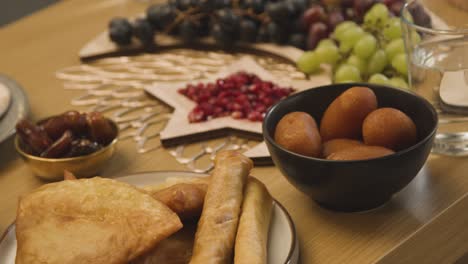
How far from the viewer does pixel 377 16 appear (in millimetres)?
1260

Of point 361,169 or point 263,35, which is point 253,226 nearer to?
point 361,169

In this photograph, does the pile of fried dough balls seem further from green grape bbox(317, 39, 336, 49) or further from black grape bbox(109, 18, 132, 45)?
black grape bbox(109, 18, 132, 45)

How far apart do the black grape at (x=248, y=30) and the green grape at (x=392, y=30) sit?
0.29 m

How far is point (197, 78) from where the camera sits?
1291 millimetres

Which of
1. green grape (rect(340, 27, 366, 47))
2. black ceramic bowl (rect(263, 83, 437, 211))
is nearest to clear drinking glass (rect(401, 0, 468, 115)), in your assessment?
black ceramic bowl (rect(263, 83, 437, 211))

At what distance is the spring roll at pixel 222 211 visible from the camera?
0.66m

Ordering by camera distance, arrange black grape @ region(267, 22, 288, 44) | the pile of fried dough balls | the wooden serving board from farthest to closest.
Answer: black grape @ region(267, 22, 288, 44) → the wooden serving board → the pile of fried dough balls

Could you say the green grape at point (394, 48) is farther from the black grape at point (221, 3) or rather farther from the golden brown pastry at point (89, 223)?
the golden brown pastry at point (89, 223)

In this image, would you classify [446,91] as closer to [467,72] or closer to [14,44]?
[467,72]

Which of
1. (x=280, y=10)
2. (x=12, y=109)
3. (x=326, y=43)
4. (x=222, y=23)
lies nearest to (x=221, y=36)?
(x=222, y=23)

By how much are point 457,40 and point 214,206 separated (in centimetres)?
43

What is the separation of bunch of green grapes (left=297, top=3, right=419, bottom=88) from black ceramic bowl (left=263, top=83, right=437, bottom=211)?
286 millimetres

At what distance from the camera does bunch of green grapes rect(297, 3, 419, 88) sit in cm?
114

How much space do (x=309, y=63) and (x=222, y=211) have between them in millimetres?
590
